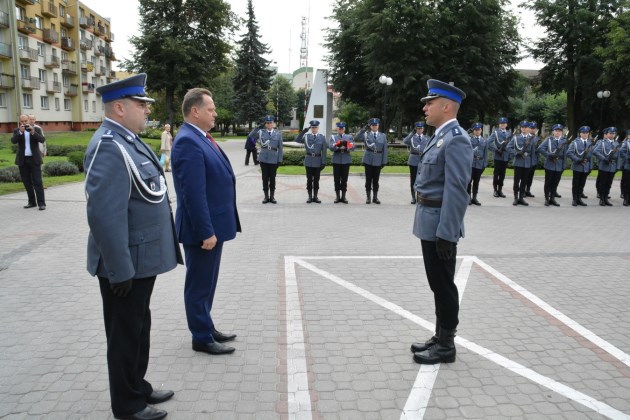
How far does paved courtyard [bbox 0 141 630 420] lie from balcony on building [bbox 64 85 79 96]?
52254mm

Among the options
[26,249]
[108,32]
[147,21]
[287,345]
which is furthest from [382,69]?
[108,32]

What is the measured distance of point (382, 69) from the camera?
3153 centimetres

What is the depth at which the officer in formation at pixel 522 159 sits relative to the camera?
13.0 m

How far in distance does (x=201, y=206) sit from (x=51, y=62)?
5498 centimetres

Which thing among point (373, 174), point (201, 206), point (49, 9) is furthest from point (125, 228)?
point (49, 9)

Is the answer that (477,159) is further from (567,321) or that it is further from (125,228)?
(125,228)

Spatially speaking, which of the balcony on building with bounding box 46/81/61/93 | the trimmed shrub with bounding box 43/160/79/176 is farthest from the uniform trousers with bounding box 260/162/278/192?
the balcony on building with bounding box 46/81/61/93

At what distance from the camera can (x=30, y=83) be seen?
148 feet

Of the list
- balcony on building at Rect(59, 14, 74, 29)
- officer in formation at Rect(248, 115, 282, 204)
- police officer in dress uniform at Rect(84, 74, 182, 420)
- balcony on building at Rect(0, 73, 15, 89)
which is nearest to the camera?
police officer in dress uniform at Rect(84, 74, 182, 420)

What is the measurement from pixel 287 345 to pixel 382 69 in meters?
29.4

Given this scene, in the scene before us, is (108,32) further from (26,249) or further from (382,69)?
(26,249)

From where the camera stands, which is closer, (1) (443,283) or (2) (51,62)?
(1) (443,283)

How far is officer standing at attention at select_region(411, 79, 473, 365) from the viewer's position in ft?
12.4

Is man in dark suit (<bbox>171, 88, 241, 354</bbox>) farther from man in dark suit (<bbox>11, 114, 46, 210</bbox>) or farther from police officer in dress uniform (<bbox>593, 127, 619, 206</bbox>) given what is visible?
police officer in dress uniform (<bbox>593, 127, 619, 206</bbox>)
